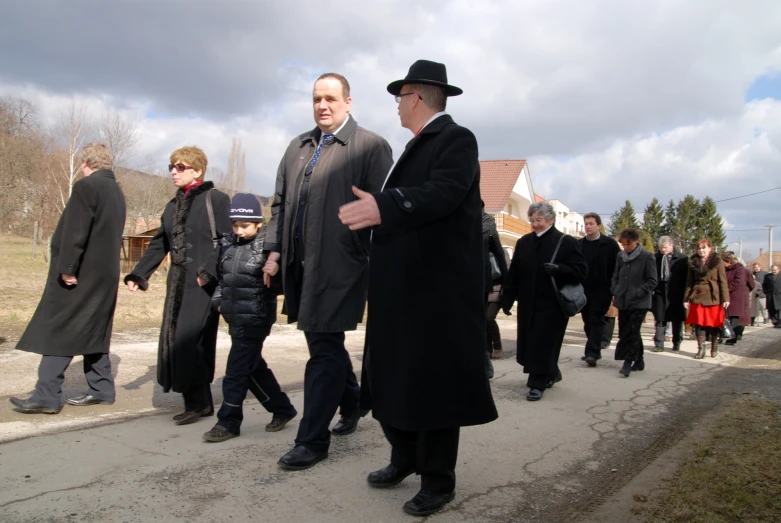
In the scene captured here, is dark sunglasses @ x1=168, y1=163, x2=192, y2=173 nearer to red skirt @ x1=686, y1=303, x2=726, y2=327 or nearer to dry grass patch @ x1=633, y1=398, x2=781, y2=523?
dry grass patch @ x1=633, y1=398, x2=781, y2=523

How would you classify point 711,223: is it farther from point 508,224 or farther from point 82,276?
point 82,276

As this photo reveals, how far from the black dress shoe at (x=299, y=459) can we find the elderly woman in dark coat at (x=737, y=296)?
36.9 ft

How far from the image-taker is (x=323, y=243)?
3.71 metres

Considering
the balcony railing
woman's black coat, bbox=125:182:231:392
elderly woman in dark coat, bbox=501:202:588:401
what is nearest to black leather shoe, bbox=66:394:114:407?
woman's black coat, bbox=125:182:231:392

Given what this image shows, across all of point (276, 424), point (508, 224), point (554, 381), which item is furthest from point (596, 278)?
point (508, 224)

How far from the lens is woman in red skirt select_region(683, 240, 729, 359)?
9.73 metres

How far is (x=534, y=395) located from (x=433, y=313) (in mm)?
3220

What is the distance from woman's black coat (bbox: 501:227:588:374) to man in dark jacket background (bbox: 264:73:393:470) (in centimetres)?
265

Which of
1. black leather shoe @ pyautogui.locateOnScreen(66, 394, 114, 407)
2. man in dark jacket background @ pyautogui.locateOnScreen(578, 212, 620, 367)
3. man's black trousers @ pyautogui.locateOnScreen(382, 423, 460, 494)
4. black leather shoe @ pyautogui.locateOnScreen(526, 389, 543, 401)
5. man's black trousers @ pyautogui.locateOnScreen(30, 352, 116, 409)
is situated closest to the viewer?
man's black trousers @ pyautogui.locateOnScreen(382, 423, 460, 494)

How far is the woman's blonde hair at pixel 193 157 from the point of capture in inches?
186

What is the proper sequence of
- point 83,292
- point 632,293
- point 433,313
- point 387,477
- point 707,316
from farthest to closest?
point 707,316
point 632,293
point 83,292
point 387,477
point 433,313

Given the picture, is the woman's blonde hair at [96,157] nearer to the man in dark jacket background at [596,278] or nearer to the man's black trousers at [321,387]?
the man's black trousers at [321,387]

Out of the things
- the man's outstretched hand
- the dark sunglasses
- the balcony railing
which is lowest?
the man's outstretched hand

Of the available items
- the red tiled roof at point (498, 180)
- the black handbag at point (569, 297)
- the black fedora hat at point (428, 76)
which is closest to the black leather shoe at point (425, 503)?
the black fedora hat at point (428, 76)
